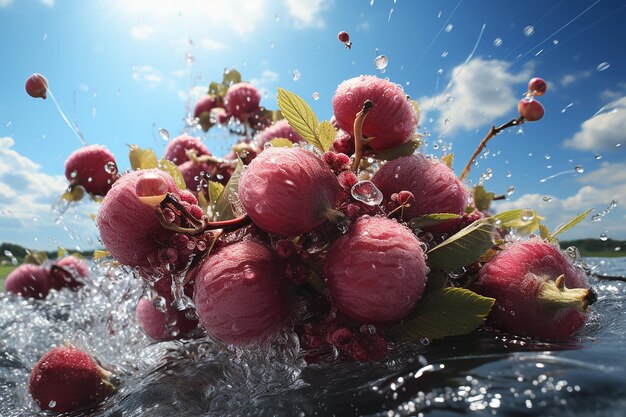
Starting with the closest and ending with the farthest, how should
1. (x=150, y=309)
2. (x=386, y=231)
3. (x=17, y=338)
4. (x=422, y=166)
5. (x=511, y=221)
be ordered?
(x=386, y=231)
(x=422, y=166)
(x=511, y=221)
(x=150, y=309)
(x=17, y=338)

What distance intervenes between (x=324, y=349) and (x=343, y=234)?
5.8 inches

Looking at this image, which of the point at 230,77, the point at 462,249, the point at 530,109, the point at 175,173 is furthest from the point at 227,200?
the point at 230,77

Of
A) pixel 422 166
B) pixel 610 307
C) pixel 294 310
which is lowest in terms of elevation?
pixel 610 307

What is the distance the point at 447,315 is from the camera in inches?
19.9

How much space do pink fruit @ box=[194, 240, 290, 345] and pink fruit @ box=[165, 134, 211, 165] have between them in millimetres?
587

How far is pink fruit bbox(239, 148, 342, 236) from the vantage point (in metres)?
0.48

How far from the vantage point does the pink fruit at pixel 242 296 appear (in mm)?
491

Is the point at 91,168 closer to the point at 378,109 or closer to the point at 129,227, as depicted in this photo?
the point at 129,227

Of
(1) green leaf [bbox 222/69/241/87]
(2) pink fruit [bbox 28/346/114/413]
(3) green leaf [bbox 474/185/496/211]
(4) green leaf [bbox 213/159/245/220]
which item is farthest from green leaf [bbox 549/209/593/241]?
(1) green leaf [bbox 222/69/241/87]

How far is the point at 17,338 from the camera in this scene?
128cm

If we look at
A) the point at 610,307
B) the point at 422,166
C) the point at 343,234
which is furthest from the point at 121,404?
the point at 610,307

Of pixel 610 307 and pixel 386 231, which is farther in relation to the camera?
pixel 610 307

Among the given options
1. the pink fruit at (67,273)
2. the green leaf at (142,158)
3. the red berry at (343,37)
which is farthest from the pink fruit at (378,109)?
the pink fruit at (67,273)

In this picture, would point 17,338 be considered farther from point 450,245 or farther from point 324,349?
point 450,245
